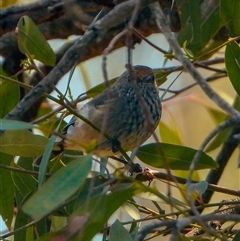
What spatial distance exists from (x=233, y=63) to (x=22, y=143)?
61cm

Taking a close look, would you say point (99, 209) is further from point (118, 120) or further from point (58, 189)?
point (118, 120)

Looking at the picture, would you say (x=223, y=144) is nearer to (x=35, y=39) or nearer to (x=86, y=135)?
(x=86, y=135)

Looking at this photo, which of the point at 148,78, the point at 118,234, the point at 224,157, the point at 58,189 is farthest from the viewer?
the point at 148,78

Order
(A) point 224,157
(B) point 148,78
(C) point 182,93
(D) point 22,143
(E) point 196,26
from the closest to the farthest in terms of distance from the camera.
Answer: (D) point 22,143, (E) point 196,26, (A) point 224,157, (B) point 148,78, (C) point 182,93

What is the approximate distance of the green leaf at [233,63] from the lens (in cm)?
179

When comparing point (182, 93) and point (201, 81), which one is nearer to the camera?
point (201, 81)

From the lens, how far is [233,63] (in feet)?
5.88

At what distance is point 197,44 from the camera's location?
1968 millimetres

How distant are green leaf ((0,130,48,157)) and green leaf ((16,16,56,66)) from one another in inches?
8.1

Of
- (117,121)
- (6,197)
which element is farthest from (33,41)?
(117,121)

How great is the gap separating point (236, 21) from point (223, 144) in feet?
1.85

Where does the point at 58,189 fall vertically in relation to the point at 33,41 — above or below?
below

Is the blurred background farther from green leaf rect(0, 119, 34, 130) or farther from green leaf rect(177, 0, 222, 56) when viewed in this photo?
green leaf rect(0, 119, 34, 130)

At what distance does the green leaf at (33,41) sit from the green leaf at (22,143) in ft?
0.68
